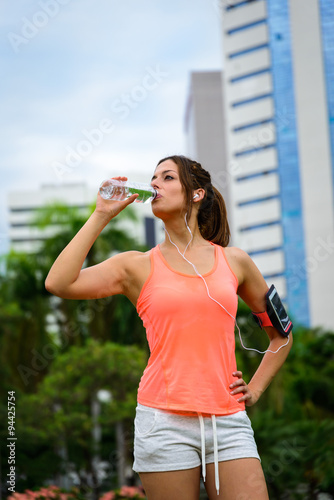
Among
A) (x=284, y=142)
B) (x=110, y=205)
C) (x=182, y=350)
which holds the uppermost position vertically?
(x=284, y=142)

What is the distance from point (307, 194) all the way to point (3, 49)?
192 ft

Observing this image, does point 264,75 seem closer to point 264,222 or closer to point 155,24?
point 264,222

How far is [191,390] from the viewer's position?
2.46 metres

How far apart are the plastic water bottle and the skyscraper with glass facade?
60241 millimetres

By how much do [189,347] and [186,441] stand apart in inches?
12.8

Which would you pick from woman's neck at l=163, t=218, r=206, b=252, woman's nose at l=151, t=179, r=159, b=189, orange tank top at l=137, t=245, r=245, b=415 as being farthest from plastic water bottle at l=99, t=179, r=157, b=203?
orange tank top at l=137, t=245, r=245, b=415

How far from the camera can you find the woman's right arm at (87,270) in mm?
2611

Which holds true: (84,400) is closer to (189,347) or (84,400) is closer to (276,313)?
(276,313)

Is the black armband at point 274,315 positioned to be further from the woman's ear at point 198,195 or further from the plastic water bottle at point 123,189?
the plastic water bottle at point 123,189

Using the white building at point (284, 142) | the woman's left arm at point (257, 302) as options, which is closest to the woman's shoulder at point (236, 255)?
the woman's left arm at point (257, 302)

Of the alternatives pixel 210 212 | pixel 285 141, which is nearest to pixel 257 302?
pixel 210 212

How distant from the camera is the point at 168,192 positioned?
2.76 metres

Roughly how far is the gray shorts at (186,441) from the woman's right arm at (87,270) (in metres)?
0.52

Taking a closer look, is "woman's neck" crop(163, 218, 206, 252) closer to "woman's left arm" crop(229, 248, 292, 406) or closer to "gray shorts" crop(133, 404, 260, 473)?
"woman's left arm" crop(229, 248, 292, 406)
